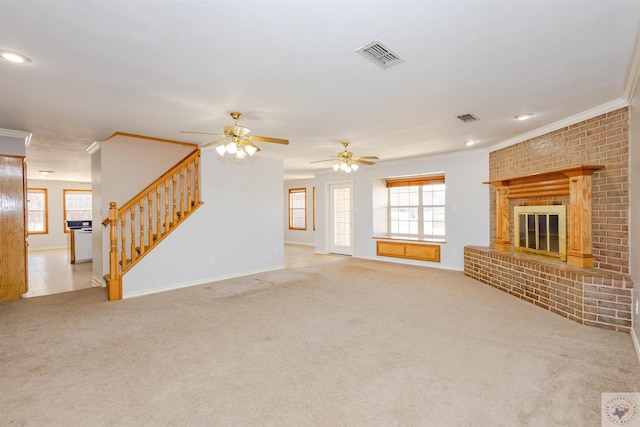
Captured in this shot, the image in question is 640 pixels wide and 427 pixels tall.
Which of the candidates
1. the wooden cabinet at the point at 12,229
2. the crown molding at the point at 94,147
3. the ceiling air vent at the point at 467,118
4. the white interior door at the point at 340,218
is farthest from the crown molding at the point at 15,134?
the white interior door at the point at 340,218

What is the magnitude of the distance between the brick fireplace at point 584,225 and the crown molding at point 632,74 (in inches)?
16.0

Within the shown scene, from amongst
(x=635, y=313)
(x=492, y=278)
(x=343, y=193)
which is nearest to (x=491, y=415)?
(x=635, y=313)

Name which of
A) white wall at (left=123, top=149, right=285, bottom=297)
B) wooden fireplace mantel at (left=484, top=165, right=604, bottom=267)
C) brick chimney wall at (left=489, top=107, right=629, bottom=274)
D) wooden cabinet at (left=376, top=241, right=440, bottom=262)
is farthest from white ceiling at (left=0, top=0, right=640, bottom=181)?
wooden cabinet at (left=376, top=241, right=440, bottom=262)

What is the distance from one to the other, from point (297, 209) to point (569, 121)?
28.0 ft

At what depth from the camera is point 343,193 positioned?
29.8 ft

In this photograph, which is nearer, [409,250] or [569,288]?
[569,288]

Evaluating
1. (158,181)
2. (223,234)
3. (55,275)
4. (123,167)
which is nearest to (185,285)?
(223,234)

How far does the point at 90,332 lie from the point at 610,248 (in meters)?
5.82

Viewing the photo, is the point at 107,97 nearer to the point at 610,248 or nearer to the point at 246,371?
the point at 246,371

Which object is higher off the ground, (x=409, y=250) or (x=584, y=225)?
(x=584, y=225)

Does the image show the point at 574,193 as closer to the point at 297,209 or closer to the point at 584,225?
the point at 584,225

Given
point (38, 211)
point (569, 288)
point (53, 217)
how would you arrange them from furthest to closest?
point (53, 217) < point (38, 211) < point (569, 288)

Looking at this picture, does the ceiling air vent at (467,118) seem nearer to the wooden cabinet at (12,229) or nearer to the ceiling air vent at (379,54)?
the ceiling air vent at (379,54)

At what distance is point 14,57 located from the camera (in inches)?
93.1
